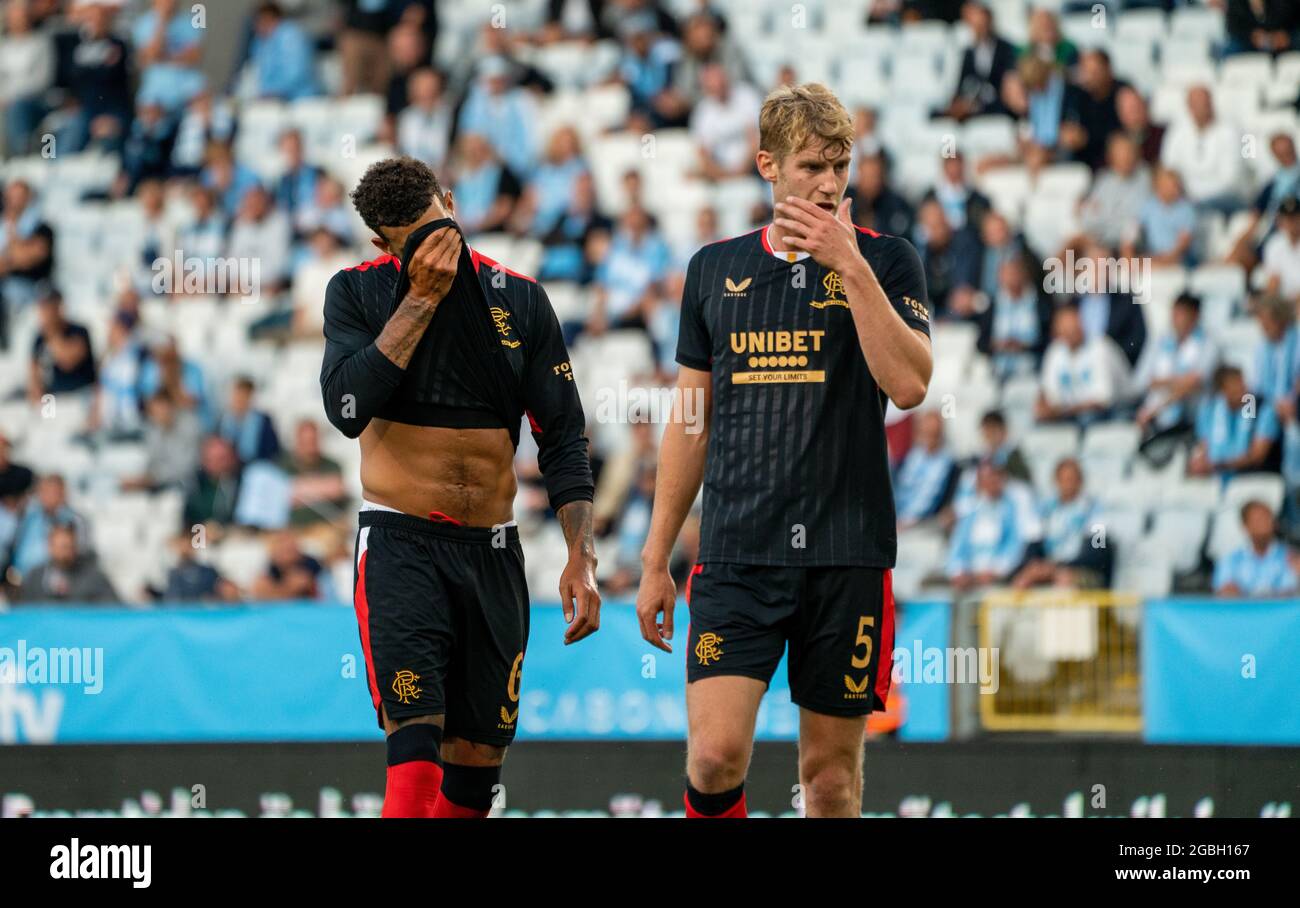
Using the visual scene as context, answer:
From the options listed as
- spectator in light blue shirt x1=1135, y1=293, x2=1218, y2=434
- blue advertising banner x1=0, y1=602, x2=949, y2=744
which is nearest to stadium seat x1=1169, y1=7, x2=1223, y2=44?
spectator in light blue shirt x1=1135, y1=293, x2=1218, y2=434

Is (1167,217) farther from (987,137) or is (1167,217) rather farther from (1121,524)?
(1121,524)

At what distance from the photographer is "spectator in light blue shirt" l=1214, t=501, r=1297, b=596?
10016mm

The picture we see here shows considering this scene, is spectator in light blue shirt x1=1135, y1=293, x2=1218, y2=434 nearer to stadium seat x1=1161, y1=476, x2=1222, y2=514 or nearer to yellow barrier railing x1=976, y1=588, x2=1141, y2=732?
stadium seat x1=1161, y1=476, x2=1222, y2=514

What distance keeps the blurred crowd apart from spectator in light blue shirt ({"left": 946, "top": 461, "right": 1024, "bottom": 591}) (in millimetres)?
14

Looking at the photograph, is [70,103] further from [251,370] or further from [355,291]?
[355,291]

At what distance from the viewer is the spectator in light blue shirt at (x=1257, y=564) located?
10016 millimetres

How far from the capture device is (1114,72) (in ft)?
40.3

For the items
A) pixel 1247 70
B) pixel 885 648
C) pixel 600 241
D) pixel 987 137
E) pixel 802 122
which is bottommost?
pixel 885 648

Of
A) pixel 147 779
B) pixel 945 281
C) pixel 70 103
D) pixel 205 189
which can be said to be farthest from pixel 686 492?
pixel 70 103

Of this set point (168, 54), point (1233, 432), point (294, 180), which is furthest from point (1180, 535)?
point (168, 54)

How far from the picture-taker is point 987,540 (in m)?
10.4

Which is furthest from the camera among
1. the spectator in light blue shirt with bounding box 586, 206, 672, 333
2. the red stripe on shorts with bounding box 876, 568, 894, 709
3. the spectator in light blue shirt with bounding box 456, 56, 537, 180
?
the spectator in light blue shirt with bounding box 456, 56, 537, 180

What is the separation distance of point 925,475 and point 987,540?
0.61 m

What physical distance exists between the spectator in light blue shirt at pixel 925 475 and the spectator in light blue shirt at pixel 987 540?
9.7 inches
